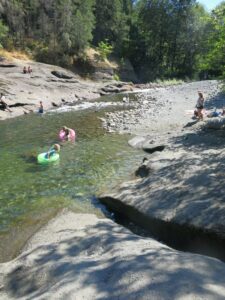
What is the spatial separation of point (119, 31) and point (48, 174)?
208ft

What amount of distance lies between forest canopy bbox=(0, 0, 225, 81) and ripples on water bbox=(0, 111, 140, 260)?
3173 centimetres

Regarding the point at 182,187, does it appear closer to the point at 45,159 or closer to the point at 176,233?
the point at 176,233

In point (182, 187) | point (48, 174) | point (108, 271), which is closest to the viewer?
point (108, 271)

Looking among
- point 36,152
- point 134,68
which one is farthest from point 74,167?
point 134,68

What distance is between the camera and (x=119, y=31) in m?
73.6

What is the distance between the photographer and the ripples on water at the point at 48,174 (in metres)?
11.5

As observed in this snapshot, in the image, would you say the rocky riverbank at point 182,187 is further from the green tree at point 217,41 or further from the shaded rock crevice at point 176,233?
the green tree at point 217,41

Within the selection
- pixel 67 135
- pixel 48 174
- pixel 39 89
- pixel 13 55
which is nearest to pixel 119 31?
pixel 13 55

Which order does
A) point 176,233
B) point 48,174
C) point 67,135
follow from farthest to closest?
1. point 67,135
2. point 48,174
3. point 176,233

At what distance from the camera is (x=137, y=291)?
16.9ft

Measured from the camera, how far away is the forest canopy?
Result: 180 feet

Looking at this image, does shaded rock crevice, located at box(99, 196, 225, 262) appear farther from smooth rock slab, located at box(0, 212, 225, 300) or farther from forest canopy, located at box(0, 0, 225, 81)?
forest canopy, located at box(0, 0, 225, 81)

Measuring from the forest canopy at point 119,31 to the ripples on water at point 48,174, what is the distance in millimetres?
31733

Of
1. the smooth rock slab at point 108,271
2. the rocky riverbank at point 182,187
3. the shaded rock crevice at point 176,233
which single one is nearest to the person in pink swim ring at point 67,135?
the rocky riverbank at point 182,187
